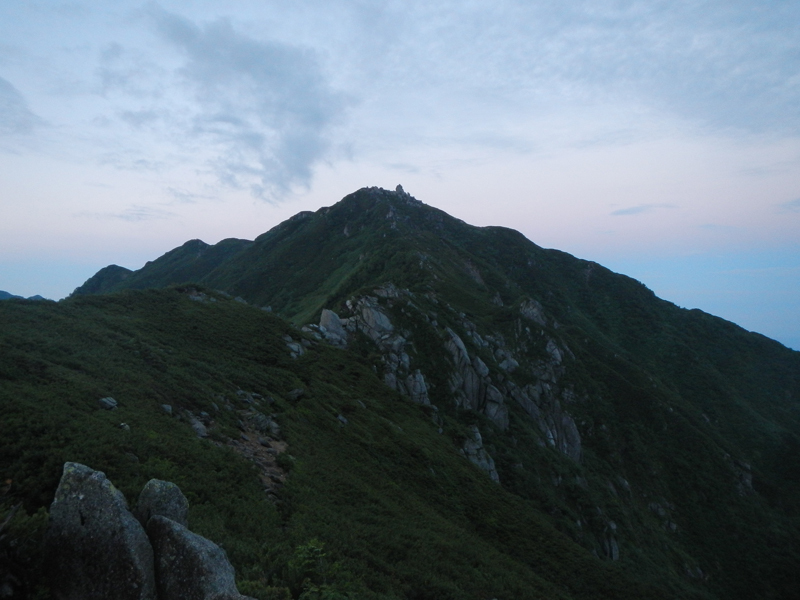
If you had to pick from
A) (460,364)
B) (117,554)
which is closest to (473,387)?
(460,364)

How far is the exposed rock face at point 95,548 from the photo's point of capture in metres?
7.50

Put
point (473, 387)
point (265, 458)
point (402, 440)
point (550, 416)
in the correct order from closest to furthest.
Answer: point (265, 458) < point (402, 440) < point (473, 387) < point (550, 416)

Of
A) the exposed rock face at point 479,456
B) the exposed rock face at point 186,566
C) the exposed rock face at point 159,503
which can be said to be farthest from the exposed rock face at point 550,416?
the exposed rock face at point 186,566

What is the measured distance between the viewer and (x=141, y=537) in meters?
7.92

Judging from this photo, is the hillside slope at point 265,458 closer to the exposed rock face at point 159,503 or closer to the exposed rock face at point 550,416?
the exposed rock face at point 159,503

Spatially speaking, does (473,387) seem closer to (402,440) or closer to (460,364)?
(460,364)

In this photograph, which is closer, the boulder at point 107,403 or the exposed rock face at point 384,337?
the boulder at point 107,403

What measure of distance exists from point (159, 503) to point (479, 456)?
31.4 meters

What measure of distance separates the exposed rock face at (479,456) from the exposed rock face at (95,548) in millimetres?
30316

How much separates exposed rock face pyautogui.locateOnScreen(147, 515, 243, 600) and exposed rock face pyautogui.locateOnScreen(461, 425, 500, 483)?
97.1 feet

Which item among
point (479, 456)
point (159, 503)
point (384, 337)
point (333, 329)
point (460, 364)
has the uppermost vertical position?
point (384, 337)

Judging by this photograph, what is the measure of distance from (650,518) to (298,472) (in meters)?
50.0

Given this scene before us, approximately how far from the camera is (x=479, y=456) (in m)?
36.5

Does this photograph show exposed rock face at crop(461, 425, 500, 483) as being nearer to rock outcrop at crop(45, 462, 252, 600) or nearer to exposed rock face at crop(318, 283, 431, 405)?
exposed rock face at crop(318, 283, 431, 405)
